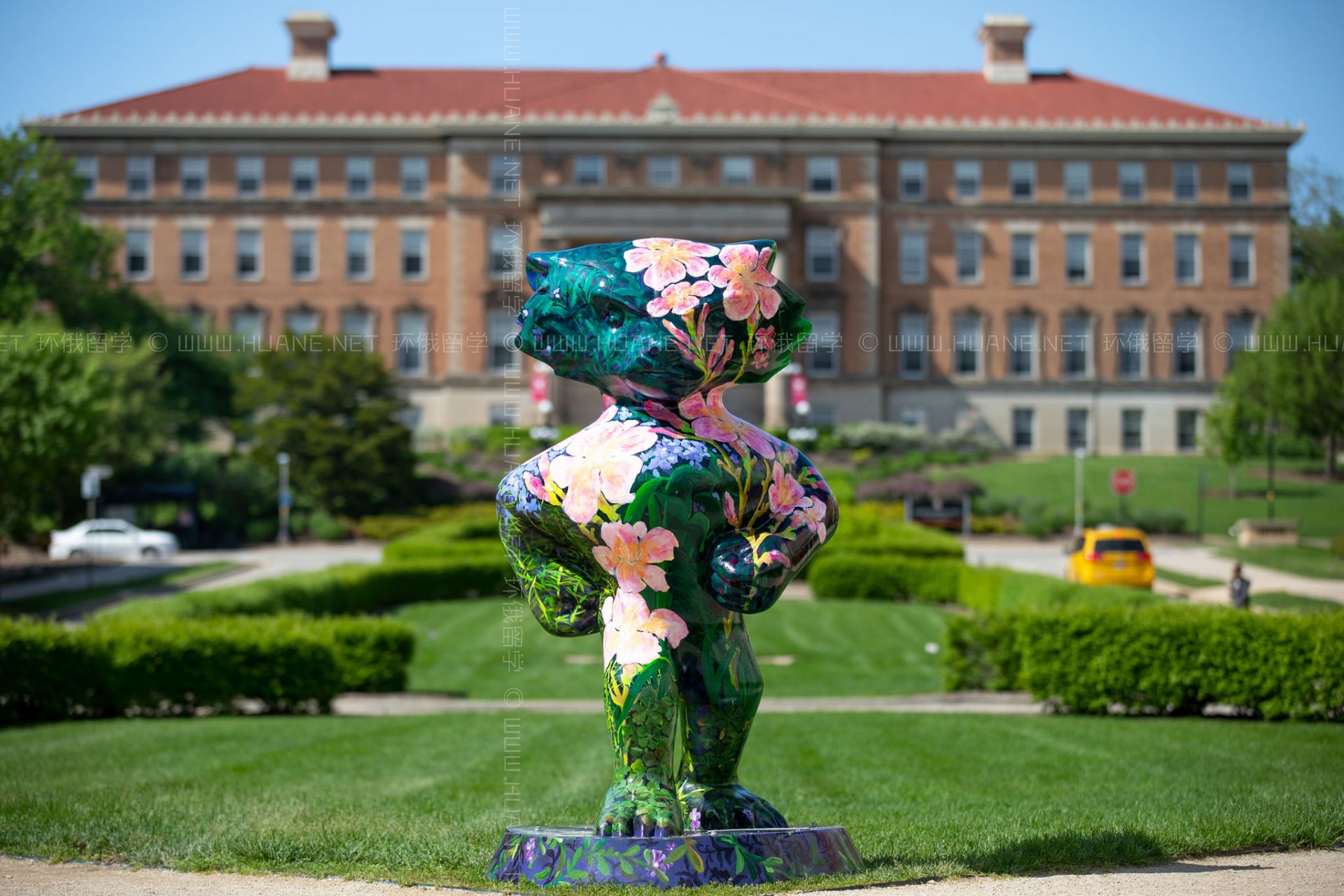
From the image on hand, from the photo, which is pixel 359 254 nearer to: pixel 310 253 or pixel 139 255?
pixel 310 253

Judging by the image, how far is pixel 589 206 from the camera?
57.6 metres

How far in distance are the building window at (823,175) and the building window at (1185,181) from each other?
14863 mm

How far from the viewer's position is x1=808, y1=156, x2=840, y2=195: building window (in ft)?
199

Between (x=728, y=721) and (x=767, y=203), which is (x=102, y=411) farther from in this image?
(x=767, y=203)

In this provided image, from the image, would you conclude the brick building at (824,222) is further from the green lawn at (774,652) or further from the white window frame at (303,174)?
the green lawn at (774,652)

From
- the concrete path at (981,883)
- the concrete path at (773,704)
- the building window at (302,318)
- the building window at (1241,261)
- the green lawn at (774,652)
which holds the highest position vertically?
the building window at (1241,261)

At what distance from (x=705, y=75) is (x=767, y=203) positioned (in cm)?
959

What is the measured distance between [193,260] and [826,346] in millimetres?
27475

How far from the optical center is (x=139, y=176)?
200ft

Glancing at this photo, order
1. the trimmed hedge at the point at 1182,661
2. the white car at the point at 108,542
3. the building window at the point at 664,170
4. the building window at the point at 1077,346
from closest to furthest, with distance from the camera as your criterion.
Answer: the trimmed hedge at the point at 1182,661 < the white car at the point at 108,542 < the building window at the point at 664,170 < the building window at the point at 1077,346

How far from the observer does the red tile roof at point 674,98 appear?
60719 millimetres

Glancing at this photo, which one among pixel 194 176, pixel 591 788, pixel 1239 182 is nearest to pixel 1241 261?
pixel 1239 182

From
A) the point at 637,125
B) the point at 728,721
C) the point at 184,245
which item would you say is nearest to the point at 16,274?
the point at 184,245

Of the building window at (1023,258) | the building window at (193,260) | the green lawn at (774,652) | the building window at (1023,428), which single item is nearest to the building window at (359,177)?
the building window at (193,260)
